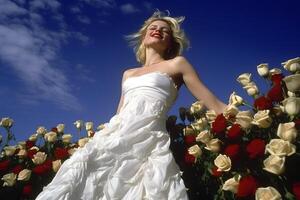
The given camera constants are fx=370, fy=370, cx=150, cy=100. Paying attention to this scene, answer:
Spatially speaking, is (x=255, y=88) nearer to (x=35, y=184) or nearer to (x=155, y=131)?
(x=155, y=131)

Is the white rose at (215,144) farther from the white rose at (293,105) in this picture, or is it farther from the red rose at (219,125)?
the white rose at (293,105)

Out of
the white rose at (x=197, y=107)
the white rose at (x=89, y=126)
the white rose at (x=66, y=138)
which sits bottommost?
the white rose at (x=197, y=107)

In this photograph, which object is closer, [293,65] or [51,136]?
[293,65]

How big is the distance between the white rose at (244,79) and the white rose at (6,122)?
4246 millimetres

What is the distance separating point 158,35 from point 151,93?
1413 mm

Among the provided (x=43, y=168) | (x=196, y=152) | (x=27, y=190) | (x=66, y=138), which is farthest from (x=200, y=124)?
(x=66, y=138)

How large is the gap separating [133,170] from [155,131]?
0.55m

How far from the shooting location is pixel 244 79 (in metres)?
3.72

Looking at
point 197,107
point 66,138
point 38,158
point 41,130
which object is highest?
point 41,130

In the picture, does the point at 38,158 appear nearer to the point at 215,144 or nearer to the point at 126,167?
the point at 126,167

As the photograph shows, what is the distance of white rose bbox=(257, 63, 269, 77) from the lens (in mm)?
3674

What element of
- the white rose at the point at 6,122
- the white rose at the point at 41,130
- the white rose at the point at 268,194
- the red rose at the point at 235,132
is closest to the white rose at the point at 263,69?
the red rose at the point at 235,132

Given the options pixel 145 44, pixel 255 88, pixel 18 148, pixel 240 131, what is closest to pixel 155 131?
pixel 240 131

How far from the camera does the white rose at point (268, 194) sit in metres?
2.63
